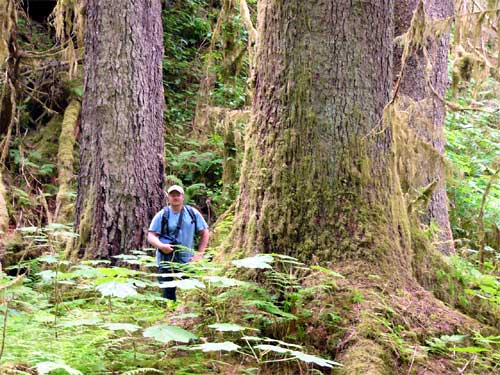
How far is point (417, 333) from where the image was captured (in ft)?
12.2

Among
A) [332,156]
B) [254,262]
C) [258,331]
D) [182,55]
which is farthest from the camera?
[182,55]

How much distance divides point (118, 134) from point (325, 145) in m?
4.34

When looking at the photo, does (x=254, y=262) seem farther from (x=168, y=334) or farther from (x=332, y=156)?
(x=332, y=156)

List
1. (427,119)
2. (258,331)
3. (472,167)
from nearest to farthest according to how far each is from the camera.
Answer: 1. (258,331)
2. (427,119)
3. (472,167)

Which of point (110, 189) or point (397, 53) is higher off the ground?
point (397, 53)

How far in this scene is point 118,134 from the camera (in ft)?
25.6

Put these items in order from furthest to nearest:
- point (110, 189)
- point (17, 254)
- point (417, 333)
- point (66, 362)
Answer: point (17, 254) → point (110, 189) → point (417, 333) → point (66, 362)

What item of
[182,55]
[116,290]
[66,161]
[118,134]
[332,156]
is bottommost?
[116,290]

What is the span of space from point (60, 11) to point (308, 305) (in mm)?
7725

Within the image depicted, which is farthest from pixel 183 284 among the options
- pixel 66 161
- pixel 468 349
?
pixel 66 161

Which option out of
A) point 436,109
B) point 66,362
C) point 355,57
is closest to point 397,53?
point 436,109

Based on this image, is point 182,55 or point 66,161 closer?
point 66,161

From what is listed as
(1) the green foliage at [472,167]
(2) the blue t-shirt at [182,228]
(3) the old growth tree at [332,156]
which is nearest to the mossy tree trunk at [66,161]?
(2) the blue t-shirt at [182,228]

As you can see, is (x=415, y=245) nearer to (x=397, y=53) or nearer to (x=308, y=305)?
(x=308, y=305)
